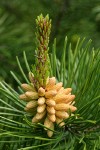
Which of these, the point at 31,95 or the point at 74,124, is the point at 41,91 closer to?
the point at 31,95

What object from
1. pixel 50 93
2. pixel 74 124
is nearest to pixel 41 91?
pixel 50 93

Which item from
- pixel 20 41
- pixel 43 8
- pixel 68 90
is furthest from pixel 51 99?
pixel 43 8

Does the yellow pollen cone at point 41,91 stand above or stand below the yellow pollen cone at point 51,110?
above

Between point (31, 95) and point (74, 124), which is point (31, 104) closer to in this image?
point (31, 95)

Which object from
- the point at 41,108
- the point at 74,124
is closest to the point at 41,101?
the point at 41,108

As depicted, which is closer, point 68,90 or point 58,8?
point 68,90

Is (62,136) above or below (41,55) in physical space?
below

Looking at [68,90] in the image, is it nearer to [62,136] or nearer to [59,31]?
[62,136]

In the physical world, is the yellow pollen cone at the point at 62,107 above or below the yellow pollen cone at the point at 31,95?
below
